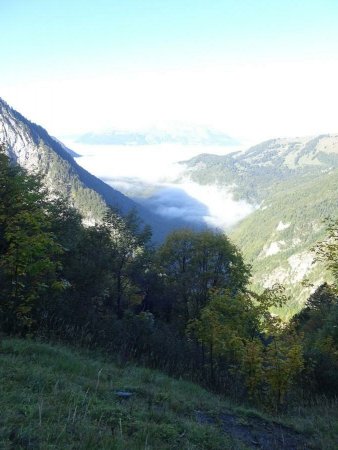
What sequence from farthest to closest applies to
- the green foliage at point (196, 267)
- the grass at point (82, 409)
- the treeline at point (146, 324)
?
1. the green foliage at point (196, 267)
2. the treeline at point (146, 324)
3. the grass at point (82, 409)

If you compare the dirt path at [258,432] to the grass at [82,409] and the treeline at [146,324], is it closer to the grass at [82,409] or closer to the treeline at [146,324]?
the grass at [82,409]

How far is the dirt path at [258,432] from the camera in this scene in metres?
7.56

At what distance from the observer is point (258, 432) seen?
8234mm

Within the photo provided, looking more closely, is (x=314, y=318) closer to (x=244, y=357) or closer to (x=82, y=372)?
(x=244, y=357)

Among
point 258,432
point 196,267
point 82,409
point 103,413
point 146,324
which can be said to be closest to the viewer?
point 82,409

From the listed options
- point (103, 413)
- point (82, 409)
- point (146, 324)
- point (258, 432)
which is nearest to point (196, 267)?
point (146, 324)

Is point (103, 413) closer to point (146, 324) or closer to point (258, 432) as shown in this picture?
point (258, 432)

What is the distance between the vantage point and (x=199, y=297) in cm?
4275

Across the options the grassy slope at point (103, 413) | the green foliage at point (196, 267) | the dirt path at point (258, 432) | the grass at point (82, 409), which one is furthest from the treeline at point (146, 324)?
the green foliage at point (196, 267)

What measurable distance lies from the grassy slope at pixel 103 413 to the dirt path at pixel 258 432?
3 centimetres

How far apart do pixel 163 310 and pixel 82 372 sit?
3768cm

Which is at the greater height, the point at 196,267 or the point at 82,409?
the point at 82,409

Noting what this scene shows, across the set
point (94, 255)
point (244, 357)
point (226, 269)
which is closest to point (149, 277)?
point (226, 269)

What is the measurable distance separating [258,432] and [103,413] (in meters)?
3.75
